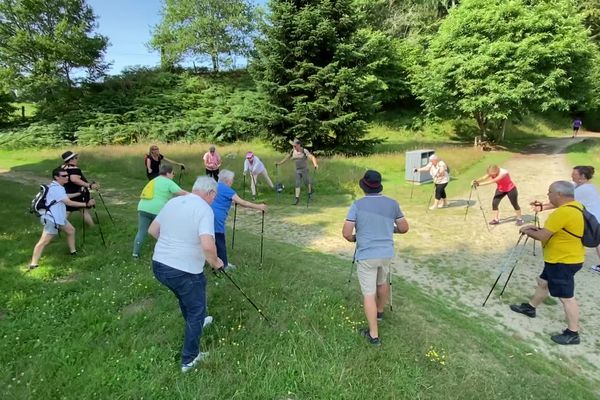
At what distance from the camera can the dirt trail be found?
531 cm

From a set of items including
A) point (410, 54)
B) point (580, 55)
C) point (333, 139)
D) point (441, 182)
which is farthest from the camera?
point (410, 54)

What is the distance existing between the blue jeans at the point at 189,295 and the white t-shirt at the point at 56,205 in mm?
3906

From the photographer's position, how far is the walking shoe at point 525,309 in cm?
565

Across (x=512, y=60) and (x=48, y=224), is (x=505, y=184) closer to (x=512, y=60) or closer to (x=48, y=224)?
(x=48, y=224)

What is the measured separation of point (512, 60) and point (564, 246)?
21199mm

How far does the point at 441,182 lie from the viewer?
11.5 metres

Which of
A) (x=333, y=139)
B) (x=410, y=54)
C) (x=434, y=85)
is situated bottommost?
(x=333, y=139)

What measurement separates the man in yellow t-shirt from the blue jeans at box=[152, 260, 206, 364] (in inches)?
168

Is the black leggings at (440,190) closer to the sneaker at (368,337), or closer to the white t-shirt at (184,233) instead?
the sneaker at (368,337)

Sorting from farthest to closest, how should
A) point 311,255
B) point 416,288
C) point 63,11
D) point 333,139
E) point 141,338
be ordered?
point 63,11 < point 333,139 < point 311,255 < point 416,288 < point 141,338

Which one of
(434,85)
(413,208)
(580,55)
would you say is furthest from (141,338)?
(580,55)

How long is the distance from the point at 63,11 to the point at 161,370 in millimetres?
38212

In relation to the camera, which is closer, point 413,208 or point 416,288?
point 416,288

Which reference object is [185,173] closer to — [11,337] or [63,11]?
[11,337]
